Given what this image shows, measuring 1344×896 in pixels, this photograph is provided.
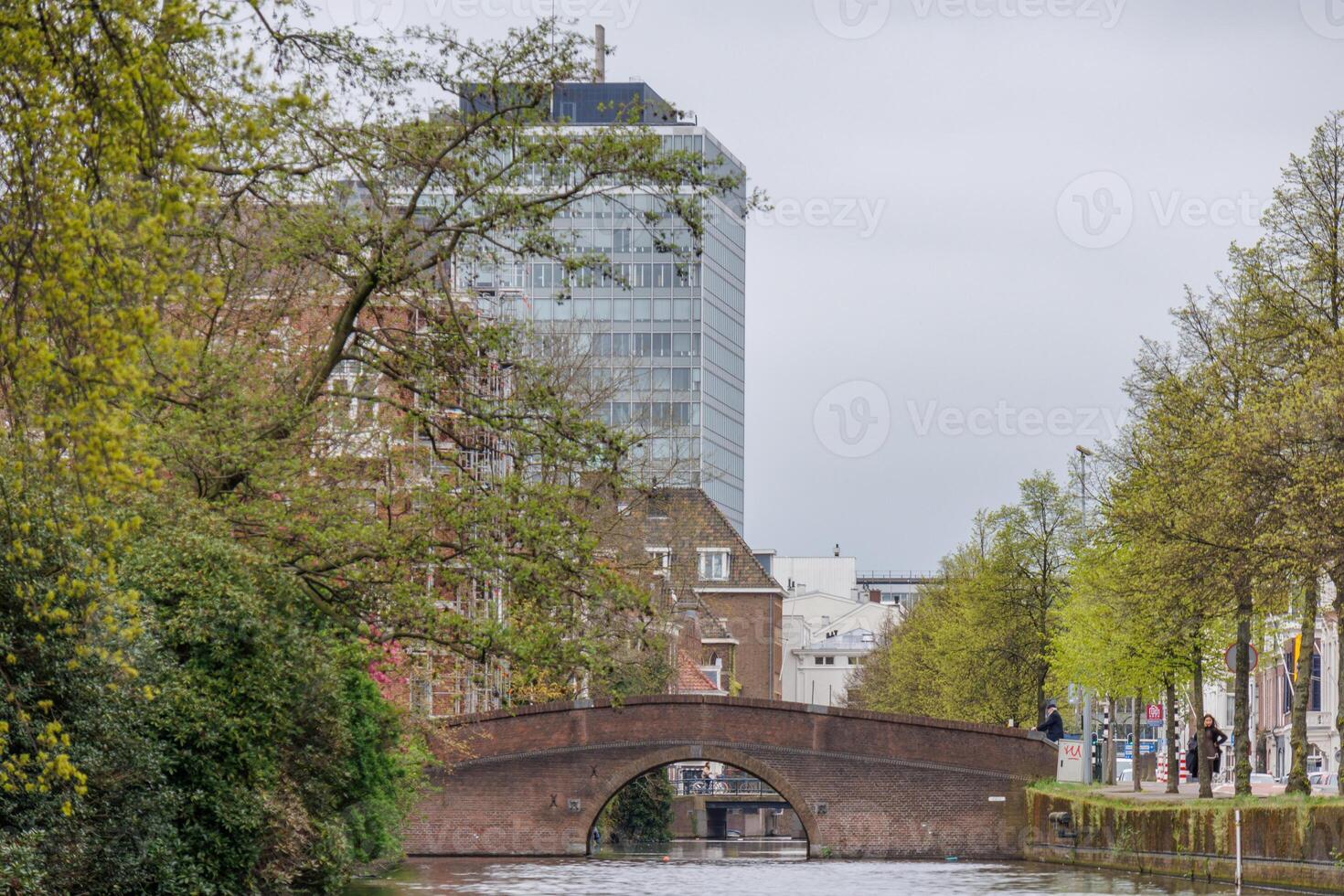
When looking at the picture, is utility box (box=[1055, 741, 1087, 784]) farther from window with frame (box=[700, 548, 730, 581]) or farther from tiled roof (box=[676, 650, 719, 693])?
window with frame (box=[700, 548, 730, 581])

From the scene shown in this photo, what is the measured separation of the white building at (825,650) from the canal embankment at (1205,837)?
355 ft

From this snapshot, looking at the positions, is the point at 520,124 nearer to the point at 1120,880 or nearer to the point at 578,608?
the point at 578,608

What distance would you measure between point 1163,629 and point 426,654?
15997mm

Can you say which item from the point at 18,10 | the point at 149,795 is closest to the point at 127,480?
the point at 18,10

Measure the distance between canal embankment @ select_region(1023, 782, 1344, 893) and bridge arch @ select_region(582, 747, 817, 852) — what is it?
6889mm

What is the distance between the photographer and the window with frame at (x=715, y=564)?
8675cm

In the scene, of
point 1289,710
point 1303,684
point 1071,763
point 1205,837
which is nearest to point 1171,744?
point 1071,763

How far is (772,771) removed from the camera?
157ft

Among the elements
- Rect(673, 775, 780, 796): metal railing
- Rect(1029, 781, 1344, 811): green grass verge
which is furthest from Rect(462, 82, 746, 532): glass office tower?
Rect(1029, 781, 1344, 811): green grass verge

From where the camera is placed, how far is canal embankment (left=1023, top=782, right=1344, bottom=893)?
88.4 feet

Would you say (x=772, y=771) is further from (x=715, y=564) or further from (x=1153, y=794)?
(x=715, y=564)

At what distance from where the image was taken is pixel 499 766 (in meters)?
46.9

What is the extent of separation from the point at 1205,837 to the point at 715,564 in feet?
185

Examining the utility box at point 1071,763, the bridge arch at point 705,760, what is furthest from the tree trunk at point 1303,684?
the bridge arch at point 705,760
